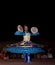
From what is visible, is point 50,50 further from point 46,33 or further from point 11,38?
point 11,38

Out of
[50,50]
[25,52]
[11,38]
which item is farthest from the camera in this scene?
[11,38]

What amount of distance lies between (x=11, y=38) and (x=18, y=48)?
54 cm

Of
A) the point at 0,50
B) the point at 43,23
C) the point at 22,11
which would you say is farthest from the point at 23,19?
the point at 0,50

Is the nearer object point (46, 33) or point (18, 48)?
point (18, 48)

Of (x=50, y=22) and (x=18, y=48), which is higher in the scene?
(x=50, y=22)

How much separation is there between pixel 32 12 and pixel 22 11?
12 centimetres

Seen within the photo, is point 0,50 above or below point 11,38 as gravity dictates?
below

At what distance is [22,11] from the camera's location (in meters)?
2.47

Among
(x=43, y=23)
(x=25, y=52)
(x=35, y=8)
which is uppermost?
(x=35, y=8)

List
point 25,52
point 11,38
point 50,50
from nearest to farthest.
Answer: point 25,52 < point 50,50 < point 11,38

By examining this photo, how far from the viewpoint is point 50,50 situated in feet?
7.82

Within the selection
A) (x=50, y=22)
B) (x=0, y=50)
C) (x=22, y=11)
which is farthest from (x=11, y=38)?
(x=50, y=22)

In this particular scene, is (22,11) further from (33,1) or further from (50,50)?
(50,50)

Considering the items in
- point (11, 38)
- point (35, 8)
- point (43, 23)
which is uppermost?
point (35, 8)
